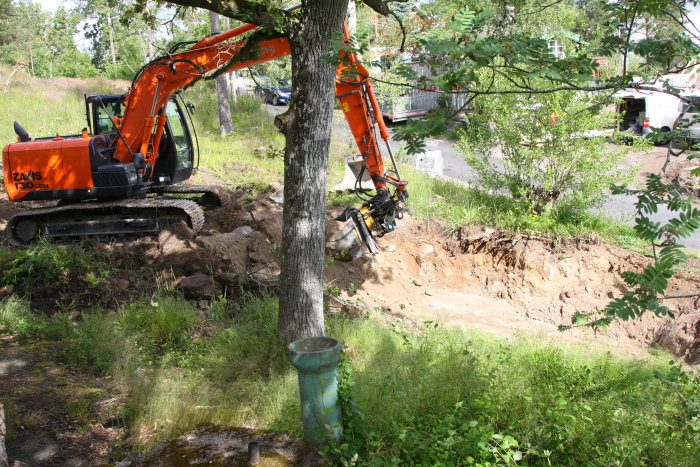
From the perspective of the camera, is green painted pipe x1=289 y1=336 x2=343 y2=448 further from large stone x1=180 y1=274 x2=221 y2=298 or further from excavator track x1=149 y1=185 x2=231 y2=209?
excavator track x1=149 y1=185 x2=231 y2=209

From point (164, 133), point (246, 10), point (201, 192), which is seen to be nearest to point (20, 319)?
point (246, 10)

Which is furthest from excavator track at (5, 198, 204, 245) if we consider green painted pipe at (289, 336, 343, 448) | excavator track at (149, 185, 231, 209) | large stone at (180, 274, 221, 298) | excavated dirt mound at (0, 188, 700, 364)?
green painted pipe at (289, 336, 343, 448)

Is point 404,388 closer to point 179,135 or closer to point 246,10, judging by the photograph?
point 246,10

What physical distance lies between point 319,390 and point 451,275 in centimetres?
646

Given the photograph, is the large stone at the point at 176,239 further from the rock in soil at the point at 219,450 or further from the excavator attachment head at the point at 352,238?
the rock in soil at the point at 219,450

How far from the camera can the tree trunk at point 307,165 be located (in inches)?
183

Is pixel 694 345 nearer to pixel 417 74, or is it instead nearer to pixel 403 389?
pixel 403 389

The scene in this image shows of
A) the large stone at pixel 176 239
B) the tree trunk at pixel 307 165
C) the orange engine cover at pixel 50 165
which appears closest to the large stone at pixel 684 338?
the tree trunk at pixel 307 165

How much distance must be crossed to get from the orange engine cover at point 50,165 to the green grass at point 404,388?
9.03 feet

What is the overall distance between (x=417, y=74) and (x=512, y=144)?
24.6ft

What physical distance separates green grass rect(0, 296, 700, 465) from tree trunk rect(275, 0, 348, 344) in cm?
50

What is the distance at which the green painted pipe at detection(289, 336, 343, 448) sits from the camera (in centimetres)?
355

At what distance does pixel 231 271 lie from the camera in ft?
25.5

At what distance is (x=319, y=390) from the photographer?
3.63m
